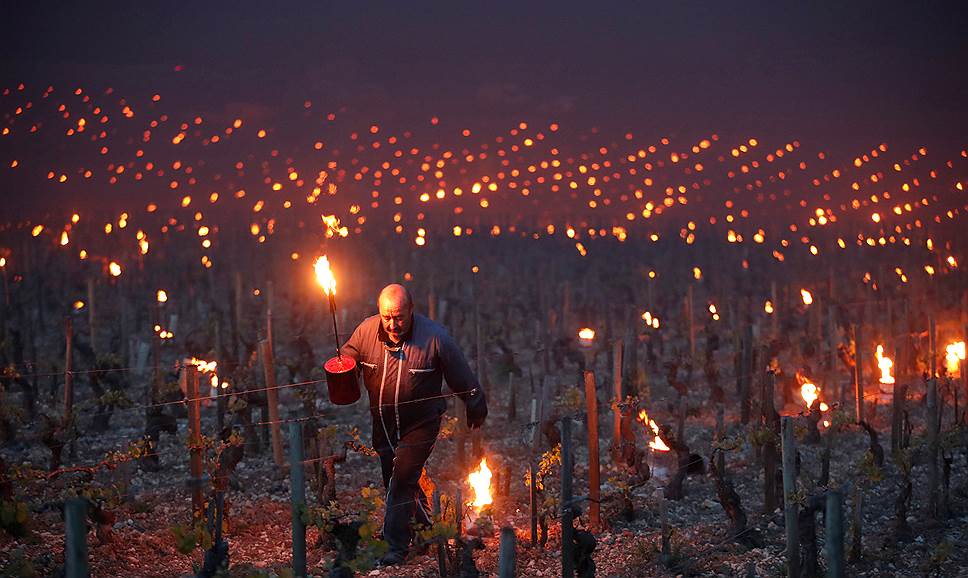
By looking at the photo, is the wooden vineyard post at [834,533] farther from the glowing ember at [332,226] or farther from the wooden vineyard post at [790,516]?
the glowing ember at [332,226]

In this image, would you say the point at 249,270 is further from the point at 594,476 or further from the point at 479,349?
the point at 594,476

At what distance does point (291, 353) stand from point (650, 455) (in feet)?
44.0

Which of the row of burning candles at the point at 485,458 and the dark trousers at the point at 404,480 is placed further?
the dark trousers at the point at 404,480

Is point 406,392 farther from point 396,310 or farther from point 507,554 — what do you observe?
point 507,554

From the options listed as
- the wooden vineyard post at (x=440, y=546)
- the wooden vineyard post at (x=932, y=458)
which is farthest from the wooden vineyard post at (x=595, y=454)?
the wooden vineyard post at (x=932, y=458)

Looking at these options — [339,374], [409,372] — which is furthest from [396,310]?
[339,374]

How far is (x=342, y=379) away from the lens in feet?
23.6

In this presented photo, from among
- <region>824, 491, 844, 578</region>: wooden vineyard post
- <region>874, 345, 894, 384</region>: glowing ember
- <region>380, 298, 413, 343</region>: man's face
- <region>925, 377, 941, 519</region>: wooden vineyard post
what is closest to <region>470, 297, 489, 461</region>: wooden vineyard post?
<region>380, 298, 413, 343</region>: man's face

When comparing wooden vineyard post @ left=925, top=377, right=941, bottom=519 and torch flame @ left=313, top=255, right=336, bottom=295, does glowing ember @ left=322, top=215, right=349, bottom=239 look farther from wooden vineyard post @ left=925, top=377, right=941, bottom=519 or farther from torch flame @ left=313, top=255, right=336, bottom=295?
wooden vineyard post @ left=925, top=377, right=941, bottom=519

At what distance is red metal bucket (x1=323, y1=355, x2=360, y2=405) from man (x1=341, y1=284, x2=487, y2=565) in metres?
0.26

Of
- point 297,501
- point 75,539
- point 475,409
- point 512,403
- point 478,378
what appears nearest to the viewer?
point 75,539

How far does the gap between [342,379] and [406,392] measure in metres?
0.63

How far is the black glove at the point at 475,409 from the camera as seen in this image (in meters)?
7.46

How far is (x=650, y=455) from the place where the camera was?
440 inches
